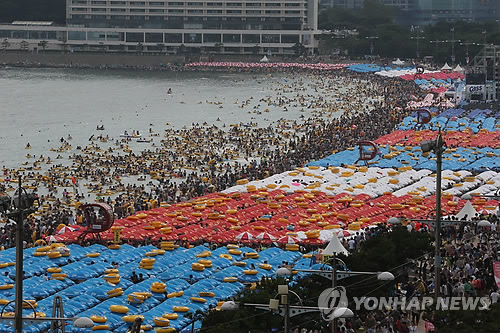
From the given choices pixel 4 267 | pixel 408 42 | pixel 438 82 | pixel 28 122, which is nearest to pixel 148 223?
pixel 4 267

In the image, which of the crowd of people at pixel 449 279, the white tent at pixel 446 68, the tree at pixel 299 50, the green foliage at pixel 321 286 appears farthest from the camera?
the tree at pixel 299 50

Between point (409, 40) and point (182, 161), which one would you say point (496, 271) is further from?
point (409, 40)

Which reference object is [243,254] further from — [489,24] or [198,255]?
[489,24]

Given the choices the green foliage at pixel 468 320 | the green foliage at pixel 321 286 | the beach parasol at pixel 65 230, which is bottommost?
the beach parasol at pixel 65 230

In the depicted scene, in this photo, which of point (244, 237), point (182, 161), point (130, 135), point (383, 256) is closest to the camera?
point (383, 256)

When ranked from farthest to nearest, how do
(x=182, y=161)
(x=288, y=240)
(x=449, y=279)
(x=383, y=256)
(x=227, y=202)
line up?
(x=182, y=161), (x=227, y=202), (x=288, y=240), (x=449, y=279), (x=383, y=256)

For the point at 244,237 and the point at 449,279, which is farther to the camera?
the point at 244,237

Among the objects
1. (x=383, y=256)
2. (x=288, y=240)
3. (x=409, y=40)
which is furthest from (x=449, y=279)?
(x=409, y=40)

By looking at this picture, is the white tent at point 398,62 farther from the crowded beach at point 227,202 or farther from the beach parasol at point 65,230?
the beach parasol at point 65,230

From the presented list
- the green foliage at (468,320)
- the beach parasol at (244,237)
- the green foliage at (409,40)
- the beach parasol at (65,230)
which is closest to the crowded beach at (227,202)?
the beach parasol at (244,237)

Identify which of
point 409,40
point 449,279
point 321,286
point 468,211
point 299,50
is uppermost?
point 409,40

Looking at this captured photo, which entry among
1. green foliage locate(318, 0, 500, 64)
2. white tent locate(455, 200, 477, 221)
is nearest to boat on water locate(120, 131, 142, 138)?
white tent locate(455, 200, 477, 221)
